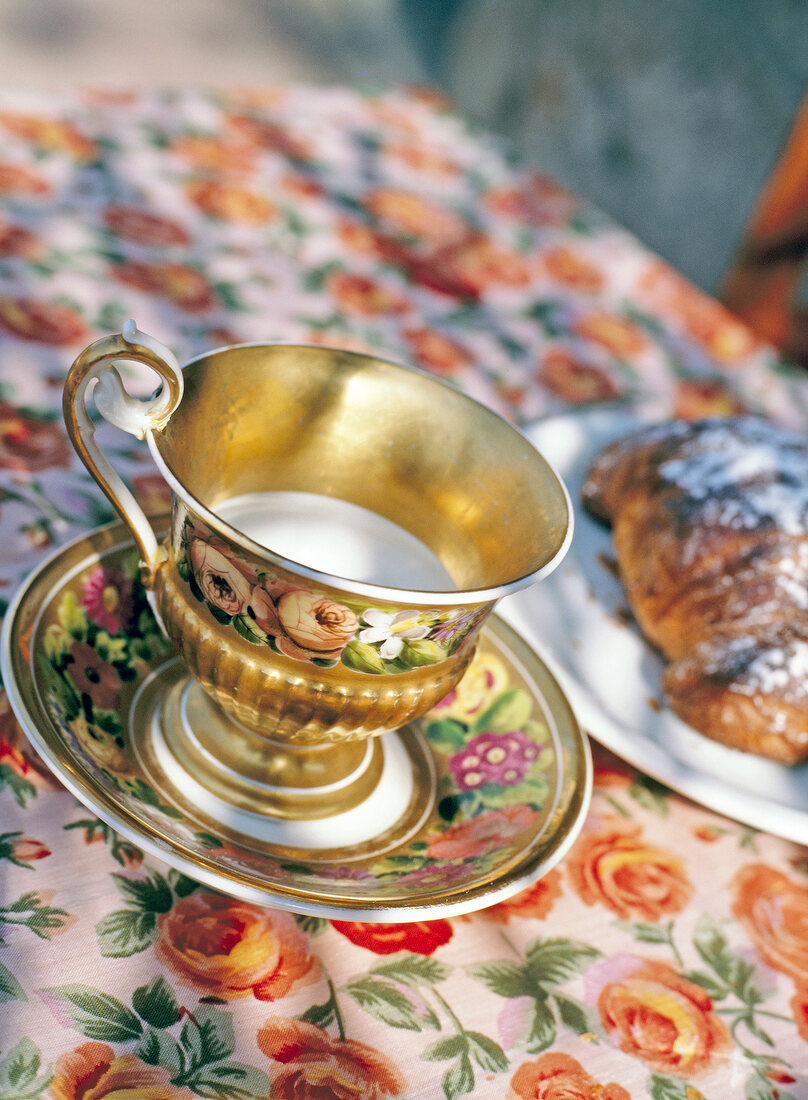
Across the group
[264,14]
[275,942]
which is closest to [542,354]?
[275,942]

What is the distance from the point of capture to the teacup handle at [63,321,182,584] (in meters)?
0.46

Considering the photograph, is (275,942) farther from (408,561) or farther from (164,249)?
(164,249)

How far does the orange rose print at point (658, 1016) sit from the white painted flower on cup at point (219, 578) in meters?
0.31

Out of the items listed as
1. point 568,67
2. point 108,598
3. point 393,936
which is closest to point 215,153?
point 108,598

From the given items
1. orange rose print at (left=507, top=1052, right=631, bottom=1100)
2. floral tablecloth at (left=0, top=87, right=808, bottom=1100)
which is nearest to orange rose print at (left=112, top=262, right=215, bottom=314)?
floral tablecloth at (left=0, top=87, right=808, bottom=1100)

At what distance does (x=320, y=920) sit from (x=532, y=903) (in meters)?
0.14

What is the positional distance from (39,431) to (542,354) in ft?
2.10

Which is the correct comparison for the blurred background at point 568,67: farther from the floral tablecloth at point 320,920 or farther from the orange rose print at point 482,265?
the floral tablecloth at point 320,920

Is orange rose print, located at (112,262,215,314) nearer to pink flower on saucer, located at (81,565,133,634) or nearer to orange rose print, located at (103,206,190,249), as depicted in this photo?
orange rose print, located at (103,206,190,249)

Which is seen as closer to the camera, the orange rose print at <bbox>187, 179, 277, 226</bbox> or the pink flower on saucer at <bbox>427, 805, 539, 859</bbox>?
the pink flower on saucer at <bbox>427, 805, 539, 859</bbox>

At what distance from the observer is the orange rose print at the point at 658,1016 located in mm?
526

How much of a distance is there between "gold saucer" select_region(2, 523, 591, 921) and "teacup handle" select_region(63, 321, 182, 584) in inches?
4.4

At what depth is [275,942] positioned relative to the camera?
513 millimetres

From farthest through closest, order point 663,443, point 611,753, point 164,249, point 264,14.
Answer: point 264,14
point 164,249
point 663,443
point 611,753
